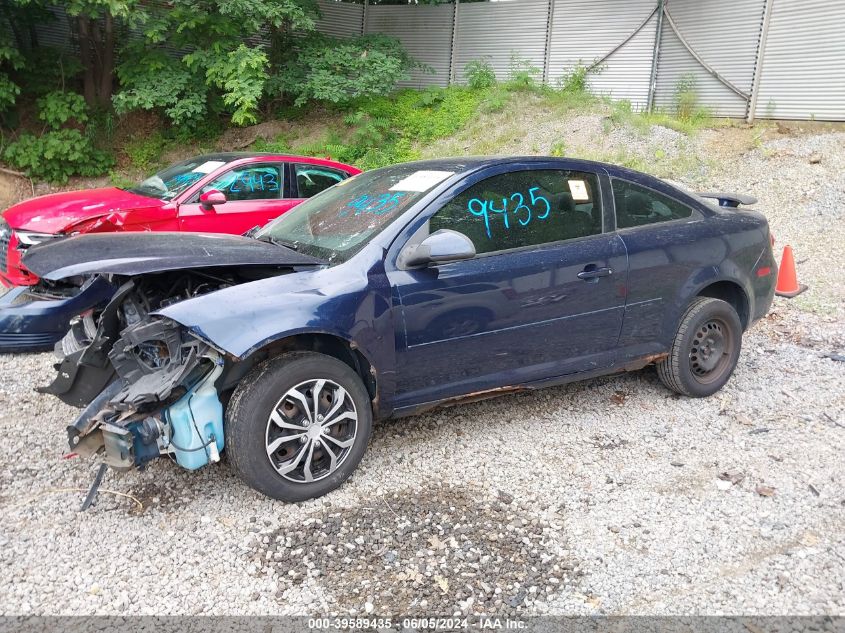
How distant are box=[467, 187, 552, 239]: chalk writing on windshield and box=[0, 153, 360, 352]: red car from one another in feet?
7.96

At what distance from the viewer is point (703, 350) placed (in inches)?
183

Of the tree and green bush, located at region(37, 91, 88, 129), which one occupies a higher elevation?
the tree

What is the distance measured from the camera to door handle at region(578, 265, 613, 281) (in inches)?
156

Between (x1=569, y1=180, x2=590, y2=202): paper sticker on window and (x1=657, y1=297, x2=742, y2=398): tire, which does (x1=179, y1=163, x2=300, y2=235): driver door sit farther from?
(x1=657, y1=297, x2=742, y2=398): tire

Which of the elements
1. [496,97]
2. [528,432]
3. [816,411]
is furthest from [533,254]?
[496,97]

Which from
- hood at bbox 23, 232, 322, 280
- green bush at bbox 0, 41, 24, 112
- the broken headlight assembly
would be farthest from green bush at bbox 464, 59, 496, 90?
the broken headlight assembly

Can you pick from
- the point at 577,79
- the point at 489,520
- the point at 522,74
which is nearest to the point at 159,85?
the point at 522,74

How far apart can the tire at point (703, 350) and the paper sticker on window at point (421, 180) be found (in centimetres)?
199

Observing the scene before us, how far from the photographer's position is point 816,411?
4.50m

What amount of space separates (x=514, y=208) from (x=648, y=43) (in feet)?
35.2

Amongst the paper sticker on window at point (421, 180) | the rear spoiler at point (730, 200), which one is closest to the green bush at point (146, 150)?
the paper sticker on window at point (421, 180)

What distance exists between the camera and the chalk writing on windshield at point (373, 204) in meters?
3.78

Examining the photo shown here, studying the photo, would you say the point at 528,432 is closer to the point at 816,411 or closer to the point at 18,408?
the point at 816,411

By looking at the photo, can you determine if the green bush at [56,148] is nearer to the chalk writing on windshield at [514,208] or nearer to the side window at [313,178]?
the side window at [313,178]
